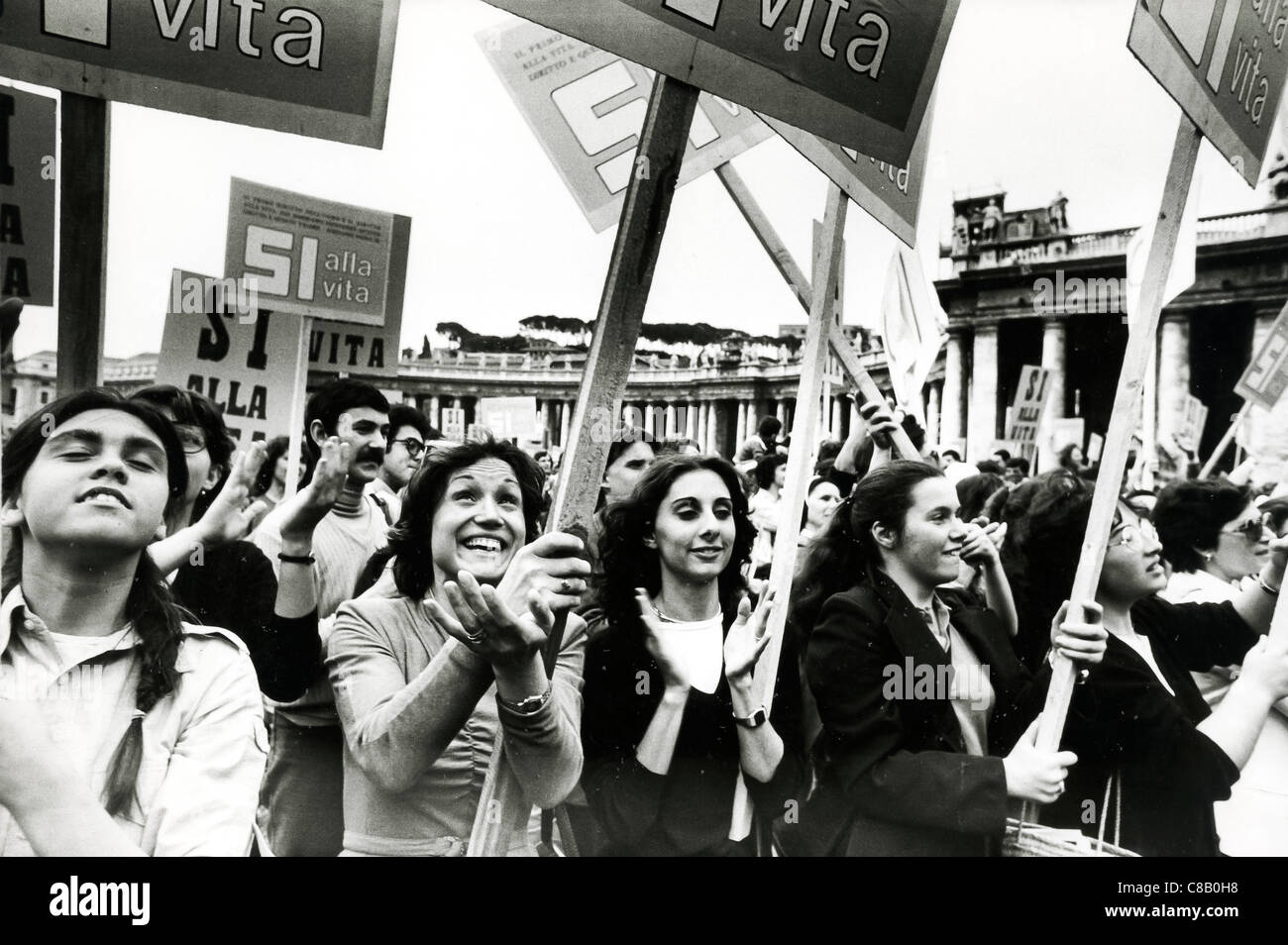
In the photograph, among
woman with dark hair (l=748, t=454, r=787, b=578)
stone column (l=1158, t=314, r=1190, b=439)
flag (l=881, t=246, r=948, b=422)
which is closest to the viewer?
woman with dark hair (l=748, t=454, r=787, b=578)

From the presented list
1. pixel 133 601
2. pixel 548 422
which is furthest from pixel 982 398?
pixel 133 601

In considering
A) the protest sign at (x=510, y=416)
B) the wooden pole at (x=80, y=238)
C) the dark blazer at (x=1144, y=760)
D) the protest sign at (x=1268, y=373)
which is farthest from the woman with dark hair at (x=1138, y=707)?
the wooden pole at (x=80, y=238)

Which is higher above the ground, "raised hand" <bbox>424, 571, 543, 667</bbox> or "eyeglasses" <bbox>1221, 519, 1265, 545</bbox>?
"eyeglasses" <bbox>1221, 519, 1265, 545</bbox>

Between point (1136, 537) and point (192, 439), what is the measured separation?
241 cm

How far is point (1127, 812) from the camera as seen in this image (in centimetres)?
335

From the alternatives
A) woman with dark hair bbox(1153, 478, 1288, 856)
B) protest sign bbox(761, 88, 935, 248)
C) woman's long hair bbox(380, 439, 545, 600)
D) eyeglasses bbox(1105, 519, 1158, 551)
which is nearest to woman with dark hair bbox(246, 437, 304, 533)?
woman's long hair bbox(380, 439, 545, 600)

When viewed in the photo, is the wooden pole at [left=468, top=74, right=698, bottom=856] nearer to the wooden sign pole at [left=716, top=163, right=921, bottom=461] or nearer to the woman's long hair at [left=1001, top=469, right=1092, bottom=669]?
the wooden sign pole at [left=716, top=163, right=921, bottom=461]

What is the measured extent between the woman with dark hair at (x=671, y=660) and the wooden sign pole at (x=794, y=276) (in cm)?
64

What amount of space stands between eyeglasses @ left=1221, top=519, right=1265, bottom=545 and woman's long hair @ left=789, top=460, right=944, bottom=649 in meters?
1.18

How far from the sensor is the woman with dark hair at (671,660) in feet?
9.73

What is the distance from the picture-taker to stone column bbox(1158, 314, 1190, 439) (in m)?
3.76

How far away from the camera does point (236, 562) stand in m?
2.82

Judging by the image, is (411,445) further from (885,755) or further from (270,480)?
(885,755)

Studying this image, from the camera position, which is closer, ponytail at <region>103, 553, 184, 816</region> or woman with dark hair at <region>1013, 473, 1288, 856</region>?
ponytail at <region>103, 553, 184, 816</region>
